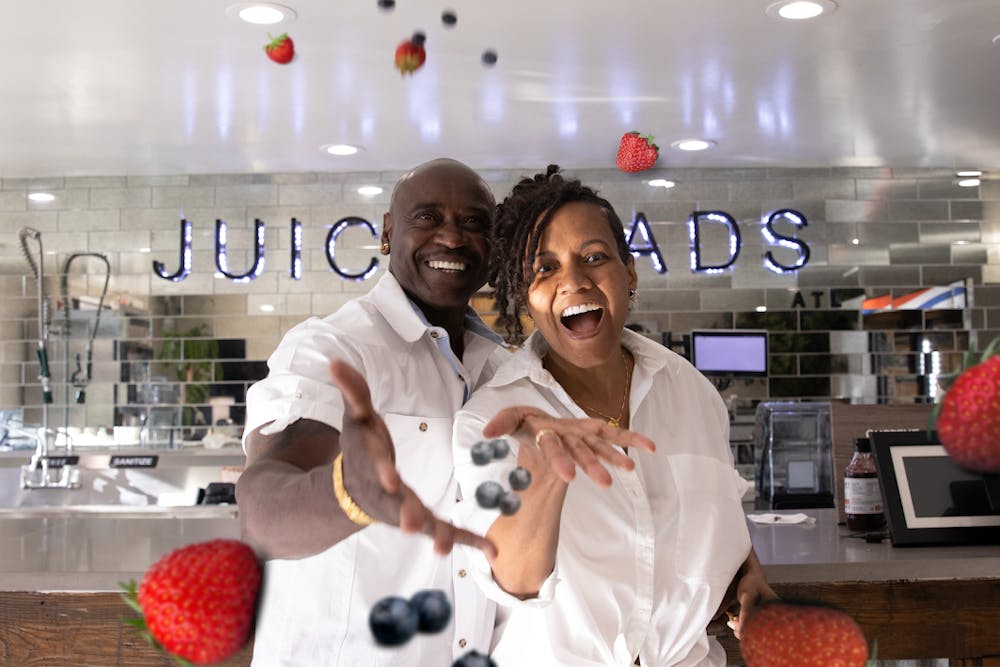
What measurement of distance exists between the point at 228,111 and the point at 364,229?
1880 millimetres

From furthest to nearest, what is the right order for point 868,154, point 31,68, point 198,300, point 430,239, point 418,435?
point 198,300 < point 868,154 < point 31,68 < point 430,239 < point 418,435

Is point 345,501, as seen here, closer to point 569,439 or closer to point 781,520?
point 569,439

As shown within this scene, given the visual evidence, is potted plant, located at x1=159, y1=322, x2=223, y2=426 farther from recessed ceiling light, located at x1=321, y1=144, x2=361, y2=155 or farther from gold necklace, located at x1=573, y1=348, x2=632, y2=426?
gold necklace, located at x1=573, y1=348, x2=632, y2=426

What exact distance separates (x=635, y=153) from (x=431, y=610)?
1.25 ft

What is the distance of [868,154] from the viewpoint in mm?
5395

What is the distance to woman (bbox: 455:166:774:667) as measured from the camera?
0.62 m

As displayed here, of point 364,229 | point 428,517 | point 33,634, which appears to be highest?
point 364,229

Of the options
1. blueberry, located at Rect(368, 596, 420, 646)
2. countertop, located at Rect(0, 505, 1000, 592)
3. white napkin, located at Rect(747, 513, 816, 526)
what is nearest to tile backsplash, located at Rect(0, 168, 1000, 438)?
white napkin, located at Rect(747, 513, 816, 526)

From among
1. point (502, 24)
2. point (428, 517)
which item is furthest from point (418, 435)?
point (502, 24)

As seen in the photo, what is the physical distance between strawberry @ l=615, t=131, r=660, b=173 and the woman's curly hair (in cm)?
3

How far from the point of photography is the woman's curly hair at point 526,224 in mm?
692

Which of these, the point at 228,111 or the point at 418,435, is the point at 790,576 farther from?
the point at 228,111

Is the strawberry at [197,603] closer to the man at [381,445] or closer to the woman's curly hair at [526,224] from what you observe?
the man at [381,445]

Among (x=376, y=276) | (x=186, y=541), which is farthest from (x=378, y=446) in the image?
(x=376, y=276)
